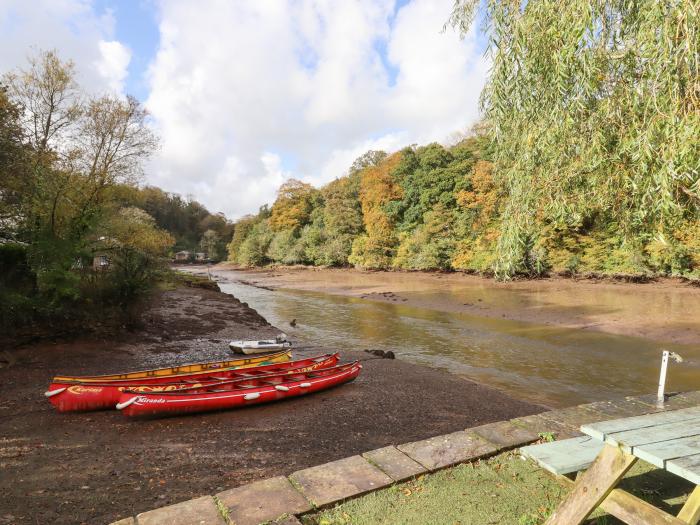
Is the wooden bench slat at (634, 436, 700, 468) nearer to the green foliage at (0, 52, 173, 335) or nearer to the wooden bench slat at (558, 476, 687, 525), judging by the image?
the wooden bench slat at (558, 476, 687, 525)

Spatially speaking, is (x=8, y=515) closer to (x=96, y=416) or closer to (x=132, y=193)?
(x=96, y=416)

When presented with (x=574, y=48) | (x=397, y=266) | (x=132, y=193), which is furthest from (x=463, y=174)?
(x=574, y=48)

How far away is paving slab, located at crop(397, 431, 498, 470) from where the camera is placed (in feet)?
12.4

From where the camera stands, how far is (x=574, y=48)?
4.79 m

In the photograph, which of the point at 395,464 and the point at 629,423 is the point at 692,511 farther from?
the point at 395,464

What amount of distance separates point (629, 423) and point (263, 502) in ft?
→ 9.14

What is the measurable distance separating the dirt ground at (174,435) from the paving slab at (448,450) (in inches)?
69.4

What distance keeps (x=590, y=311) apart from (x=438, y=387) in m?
14.2

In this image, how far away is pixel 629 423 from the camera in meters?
2.77

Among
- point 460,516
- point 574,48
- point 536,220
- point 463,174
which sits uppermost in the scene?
point 463,174

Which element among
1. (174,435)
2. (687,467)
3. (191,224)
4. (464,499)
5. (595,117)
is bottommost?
(174,435)

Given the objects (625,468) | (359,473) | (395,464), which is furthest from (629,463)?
(359,473)

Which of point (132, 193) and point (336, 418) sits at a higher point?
point (132, 193)

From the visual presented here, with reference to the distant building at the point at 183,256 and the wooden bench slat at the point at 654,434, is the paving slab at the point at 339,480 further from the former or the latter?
the distant building at the point at 183,256
